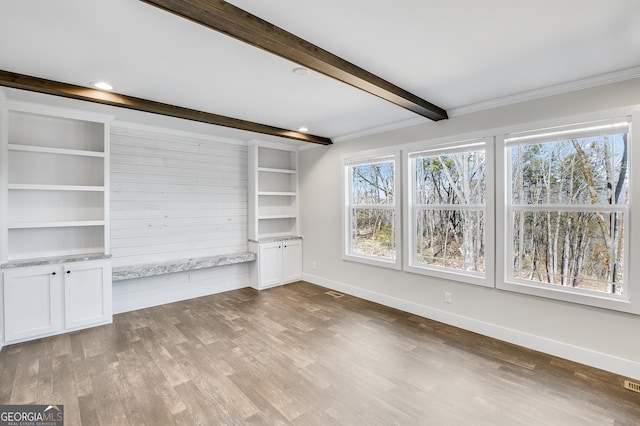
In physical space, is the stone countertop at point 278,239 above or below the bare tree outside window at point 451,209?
below

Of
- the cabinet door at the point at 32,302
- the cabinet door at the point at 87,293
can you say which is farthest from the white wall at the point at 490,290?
the cabinet door at the point at 32,302

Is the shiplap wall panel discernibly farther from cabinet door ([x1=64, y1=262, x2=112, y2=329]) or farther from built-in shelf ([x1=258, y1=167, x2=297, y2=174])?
cabinet door ([x1=64, y1=262, x2=112, y2=329])

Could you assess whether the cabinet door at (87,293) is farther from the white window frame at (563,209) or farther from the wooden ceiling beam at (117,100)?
the white window frame at (563,209)

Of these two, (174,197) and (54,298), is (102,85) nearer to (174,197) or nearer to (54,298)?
(174,197)

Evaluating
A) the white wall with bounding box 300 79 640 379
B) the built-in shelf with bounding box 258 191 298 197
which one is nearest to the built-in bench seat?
the built-in shelf with bounding box 258 191 298 197

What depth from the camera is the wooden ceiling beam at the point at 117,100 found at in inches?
104

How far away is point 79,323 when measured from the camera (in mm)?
3523

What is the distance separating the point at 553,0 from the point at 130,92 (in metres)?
3.50

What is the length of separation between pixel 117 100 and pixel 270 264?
128 inches

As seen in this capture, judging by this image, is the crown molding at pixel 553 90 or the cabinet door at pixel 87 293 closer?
the crown molding at pixel 553 90

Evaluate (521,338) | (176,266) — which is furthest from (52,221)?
(521,338)

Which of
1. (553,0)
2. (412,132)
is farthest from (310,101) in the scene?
(553,0)

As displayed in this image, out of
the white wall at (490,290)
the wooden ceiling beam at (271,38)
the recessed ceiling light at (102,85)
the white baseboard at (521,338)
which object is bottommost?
the white baseboard at (521,338)

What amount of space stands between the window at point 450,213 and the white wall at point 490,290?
0.19 meters
